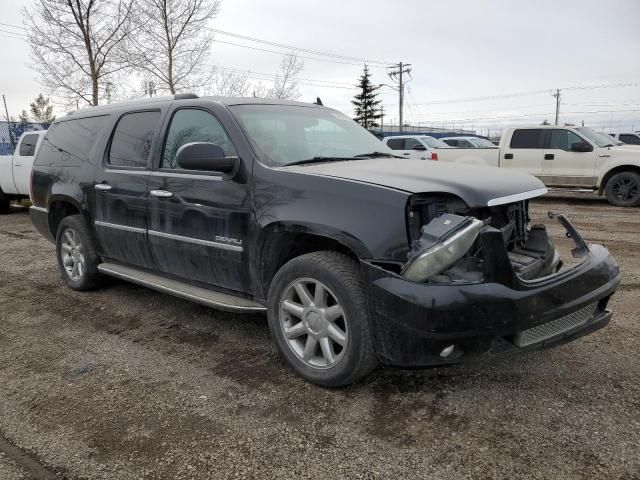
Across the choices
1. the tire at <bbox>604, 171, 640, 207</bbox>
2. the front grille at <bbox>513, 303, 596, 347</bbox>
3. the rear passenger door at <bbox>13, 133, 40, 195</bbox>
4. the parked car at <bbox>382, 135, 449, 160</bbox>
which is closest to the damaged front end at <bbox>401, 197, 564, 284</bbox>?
the front grille at <bbox>513, 303, 596, 347</bbox>

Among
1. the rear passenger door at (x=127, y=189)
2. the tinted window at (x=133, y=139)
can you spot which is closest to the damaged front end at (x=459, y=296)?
the rear passenger door at (x=127, y=189)

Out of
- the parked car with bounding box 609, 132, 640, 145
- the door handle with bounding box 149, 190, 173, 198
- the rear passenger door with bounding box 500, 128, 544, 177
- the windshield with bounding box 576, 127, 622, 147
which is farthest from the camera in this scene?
the parked car with bounding box 609, 132, 640, 145

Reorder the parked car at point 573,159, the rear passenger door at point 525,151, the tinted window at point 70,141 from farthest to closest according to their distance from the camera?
the rear passenger door at point 525,151
the parked car at point 573,159
the tinted window at point 70,141

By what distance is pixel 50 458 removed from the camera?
2.39 meters

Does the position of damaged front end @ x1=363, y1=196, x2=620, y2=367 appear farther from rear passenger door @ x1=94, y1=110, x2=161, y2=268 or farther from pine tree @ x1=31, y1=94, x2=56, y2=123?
pine tree @ x1=31, y1=94, x2=56, y2=123

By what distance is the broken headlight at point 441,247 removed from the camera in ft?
8.04

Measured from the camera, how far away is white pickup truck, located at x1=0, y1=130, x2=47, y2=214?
420 inches

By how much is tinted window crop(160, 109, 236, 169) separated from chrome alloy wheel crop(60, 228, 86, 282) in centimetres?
169

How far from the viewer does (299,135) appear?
372cm

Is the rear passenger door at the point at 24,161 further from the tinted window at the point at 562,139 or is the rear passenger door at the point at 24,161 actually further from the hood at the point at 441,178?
the tinted window at the point at 562,139

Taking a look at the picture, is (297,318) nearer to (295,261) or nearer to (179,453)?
(295,261)

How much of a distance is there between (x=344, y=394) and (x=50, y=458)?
5.04ft

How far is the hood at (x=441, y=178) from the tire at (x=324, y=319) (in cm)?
51

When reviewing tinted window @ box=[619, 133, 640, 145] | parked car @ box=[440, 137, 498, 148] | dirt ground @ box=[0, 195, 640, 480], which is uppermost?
parked car @ box=[440, 137, 498, 148]
